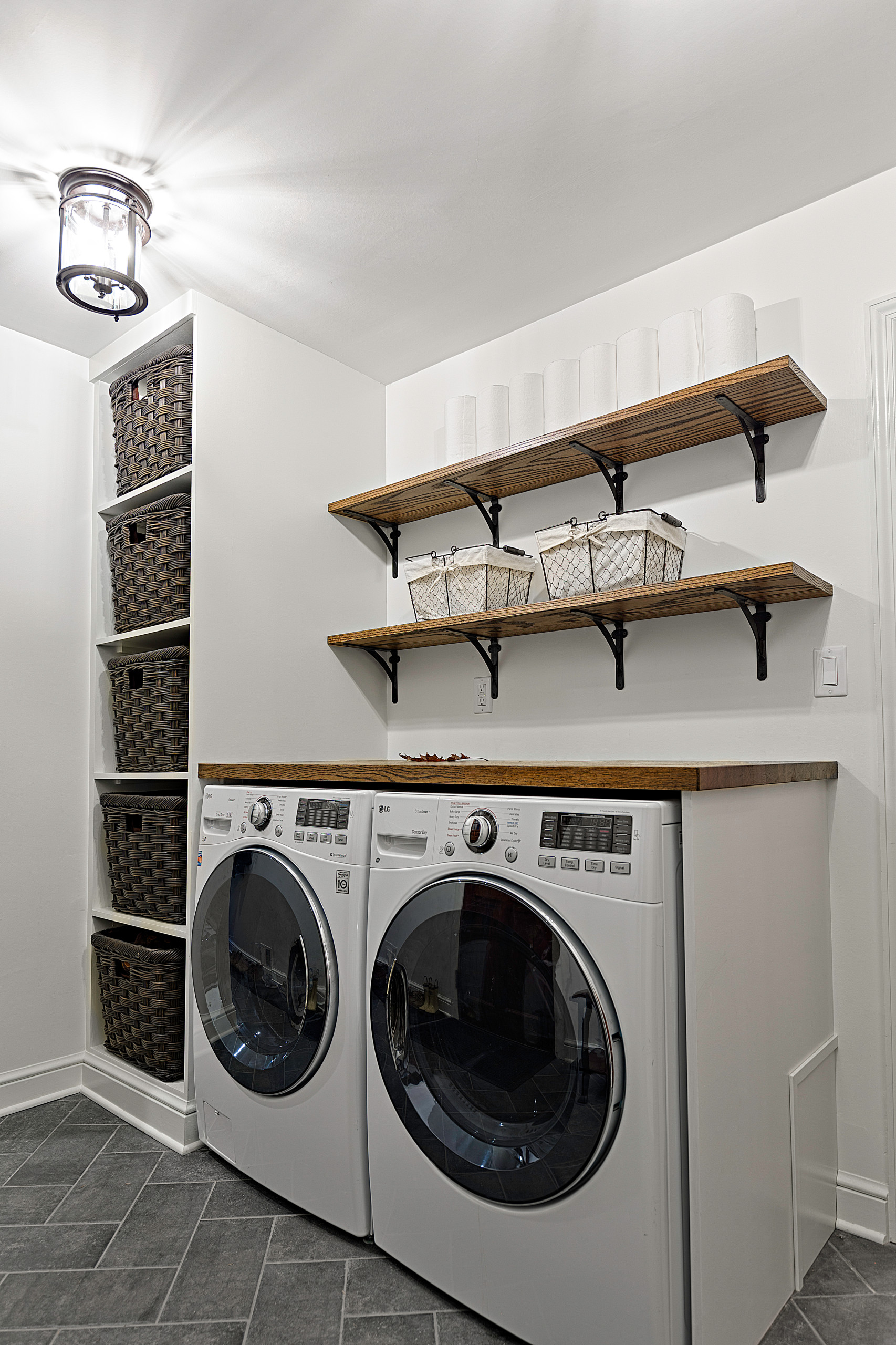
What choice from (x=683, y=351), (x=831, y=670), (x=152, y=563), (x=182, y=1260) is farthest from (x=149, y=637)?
(x=831, y=670)

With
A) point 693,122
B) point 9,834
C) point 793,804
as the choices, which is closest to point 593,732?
point 793,804

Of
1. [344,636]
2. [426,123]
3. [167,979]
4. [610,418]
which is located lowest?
[167,979]

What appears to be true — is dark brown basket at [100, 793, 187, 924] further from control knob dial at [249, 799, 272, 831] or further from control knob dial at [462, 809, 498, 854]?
control knob dial at [462, 809, 498, 854]

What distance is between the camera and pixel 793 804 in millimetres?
1693

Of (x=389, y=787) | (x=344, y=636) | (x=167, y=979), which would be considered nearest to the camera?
(x=389, y=787)

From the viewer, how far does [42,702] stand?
2.57 metres

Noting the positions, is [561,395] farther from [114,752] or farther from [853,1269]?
[853,1269]

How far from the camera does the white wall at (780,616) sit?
185 cm

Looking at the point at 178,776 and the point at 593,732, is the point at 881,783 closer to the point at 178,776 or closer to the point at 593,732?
the point at 593,732

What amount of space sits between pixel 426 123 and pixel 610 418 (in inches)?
29.4

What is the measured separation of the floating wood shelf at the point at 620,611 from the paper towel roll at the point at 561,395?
21.2 inches

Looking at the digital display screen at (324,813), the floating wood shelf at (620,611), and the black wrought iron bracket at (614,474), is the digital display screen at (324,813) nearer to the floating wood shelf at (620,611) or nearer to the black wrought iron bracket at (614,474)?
the floating wood shelf at (620,611)

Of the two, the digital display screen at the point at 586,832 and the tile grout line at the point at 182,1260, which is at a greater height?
the digital display screen at the point at 586,832

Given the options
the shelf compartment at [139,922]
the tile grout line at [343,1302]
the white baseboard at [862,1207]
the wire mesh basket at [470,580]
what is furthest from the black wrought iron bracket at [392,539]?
the white baseboard at [862,1207]
